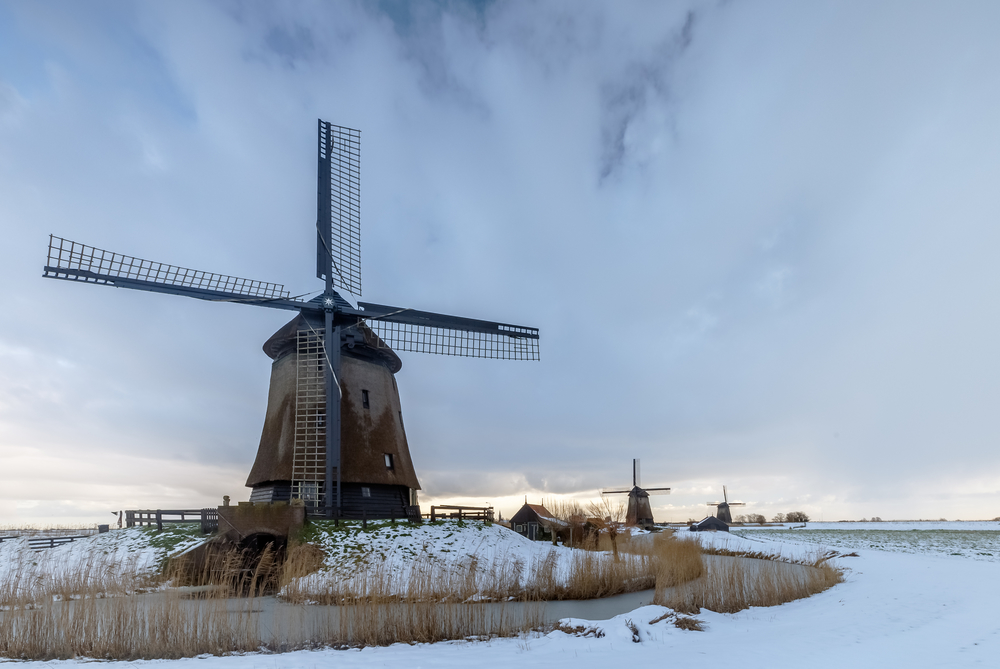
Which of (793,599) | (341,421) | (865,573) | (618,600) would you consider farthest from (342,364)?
(865,573)

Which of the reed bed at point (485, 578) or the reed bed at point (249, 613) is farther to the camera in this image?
the reed bed at point (485, 578)

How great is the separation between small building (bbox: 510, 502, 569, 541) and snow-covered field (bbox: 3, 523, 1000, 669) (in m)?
18.6

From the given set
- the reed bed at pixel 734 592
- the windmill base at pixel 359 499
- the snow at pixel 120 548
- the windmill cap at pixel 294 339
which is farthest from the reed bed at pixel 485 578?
the windmill cap at pixel 294 339

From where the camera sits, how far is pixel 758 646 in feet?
27.9

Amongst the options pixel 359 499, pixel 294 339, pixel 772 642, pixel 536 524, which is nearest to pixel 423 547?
pixel 359 499

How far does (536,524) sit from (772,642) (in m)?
27.6

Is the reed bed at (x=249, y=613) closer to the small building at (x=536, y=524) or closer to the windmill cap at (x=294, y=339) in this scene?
the windmill cap at (x=294, y=339)

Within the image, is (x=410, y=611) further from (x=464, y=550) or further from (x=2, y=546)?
(x=2, y=546)

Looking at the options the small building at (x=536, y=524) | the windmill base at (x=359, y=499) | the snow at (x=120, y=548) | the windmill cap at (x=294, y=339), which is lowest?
the small building at (x=536, y=524)

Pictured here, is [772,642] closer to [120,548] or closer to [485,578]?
[485,578]

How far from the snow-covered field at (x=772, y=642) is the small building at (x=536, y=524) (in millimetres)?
18589

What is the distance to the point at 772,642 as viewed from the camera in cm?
878

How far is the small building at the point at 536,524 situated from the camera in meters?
30.8

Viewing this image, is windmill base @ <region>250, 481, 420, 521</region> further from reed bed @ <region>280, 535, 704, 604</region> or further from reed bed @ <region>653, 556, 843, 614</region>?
reed bed @ <region>653, 556, 843, 614</region>
